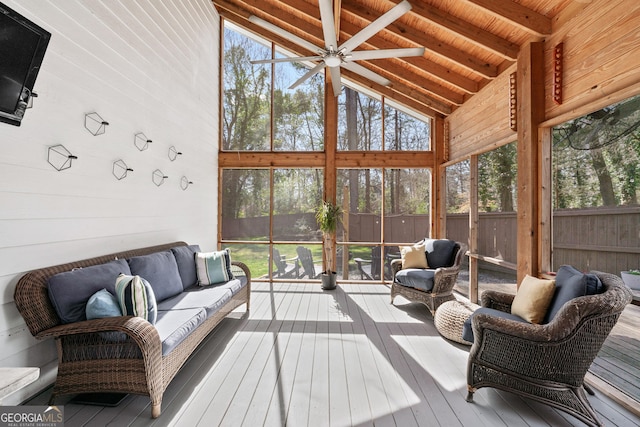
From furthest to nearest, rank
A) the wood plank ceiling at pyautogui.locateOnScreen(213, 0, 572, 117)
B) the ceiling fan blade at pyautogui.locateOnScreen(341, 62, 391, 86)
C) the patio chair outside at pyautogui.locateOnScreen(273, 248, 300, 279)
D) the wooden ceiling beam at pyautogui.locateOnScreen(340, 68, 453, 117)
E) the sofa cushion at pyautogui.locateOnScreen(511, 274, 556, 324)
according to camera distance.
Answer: the patio chair outside at pyautogui.locateOnScreen(273, 248, 300, 279)
the wooden ceiling beam at pyautogui.locateOnScreen(340, 68, 453, 117)
the ceiling fan blade at pyautogui.locateOnScreen(341, 62, 391, 86)
the wood plank ceiling at pyautogui.locateOnScreen(213, 0, 572, 117)
the sofa cushion at pyautogui.locateOnScreen(511, 274, 556, 324)

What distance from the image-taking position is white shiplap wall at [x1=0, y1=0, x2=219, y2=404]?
6.89 feet

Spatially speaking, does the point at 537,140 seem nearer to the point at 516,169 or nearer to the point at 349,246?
the point at 516,169

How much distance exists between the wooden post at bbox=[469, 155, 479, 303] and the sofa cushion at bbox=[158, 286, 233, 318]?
12.0 ft

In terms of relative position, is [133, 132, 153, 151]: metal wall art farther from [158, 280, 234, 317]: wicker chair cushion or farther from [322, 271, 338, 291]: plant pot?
[322, 271, 338, 291]: plant pot

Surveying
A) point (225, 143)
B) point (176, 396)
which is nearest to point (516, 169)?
point (176, 396)

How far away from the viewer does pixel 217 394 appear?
2275 mm

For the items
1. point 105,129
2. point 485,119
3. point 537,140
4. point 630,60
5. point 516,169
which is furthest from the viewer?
point 485,119

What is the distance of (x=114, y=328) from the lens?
1.95m

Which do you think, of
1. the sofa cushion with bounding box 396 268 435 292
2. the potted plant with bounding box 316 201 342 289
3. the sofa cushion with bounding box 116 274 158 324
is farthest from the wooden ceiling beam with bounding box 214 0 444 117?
the sofa cushion with bounding box 116 274 158 324

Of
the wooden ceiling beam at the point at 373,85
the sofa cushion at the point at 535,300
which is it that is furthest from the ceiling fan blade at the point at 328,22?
the sofa cushion at the point at 535,300

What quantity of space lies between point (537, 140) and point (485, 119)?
1.26m

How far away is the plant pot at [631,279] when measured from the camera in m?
2.18

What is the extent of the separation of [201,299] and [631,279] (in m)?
3.81

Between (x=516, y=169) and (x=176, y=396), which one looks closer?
(x=176, y=396)
